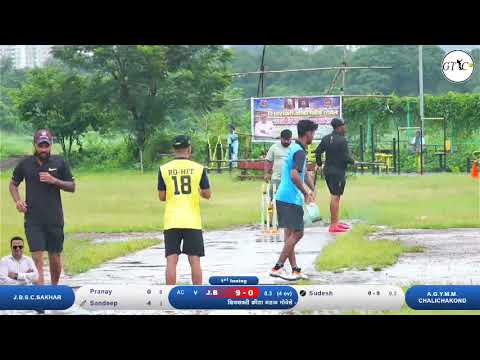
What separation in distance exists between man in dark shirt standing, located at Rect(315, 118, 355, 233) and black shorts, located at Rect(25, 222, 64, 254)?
2.84m

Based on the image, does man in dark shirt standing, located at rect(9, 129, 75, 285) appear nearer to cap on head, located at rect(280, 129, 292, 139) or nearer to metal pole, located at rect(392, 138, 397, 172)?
cap on head, located at rect(280, 129, 292, 139)

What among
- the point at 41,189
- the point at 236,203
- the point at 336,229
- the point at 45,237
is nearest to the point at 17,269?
the point at 45,237

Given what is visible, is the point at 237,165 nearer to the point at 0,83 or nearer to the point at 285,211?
the point at 285,211

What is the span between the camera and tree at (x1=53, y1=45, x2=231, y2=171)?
1212 cm

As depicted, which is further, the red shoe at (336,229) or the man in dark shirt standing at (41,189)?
the red shoe at (336,229)

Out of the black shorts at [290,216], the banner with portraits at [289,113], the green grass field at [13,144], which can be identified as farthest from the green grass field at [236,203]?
the black shorts at [290,216]

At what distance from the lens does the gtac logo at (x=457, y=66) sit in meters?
11.6

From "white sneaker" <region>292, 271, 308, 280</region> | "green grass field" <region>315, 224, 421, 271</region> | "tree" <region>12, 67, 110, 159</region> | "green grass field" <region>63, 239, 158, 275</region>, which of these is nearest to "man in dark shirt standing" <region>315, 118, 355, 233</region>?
"green grass field" <region>315, 224, 421, 271</region>

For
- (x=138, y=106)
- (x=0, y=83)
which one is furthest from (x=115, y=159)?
(x=0, y=83)

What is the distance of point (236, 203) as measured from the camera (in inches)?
537

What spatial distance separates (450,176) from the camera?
13.0m

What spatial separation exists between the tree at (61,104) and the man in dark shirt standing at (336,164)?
202 cm

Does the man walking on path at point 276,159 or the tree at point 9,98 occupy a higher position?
the tree at point 9,98

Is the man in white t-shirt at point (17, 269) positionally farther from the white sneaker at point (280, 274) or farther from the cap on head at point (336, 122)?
the cap on head at point (336, 122)
